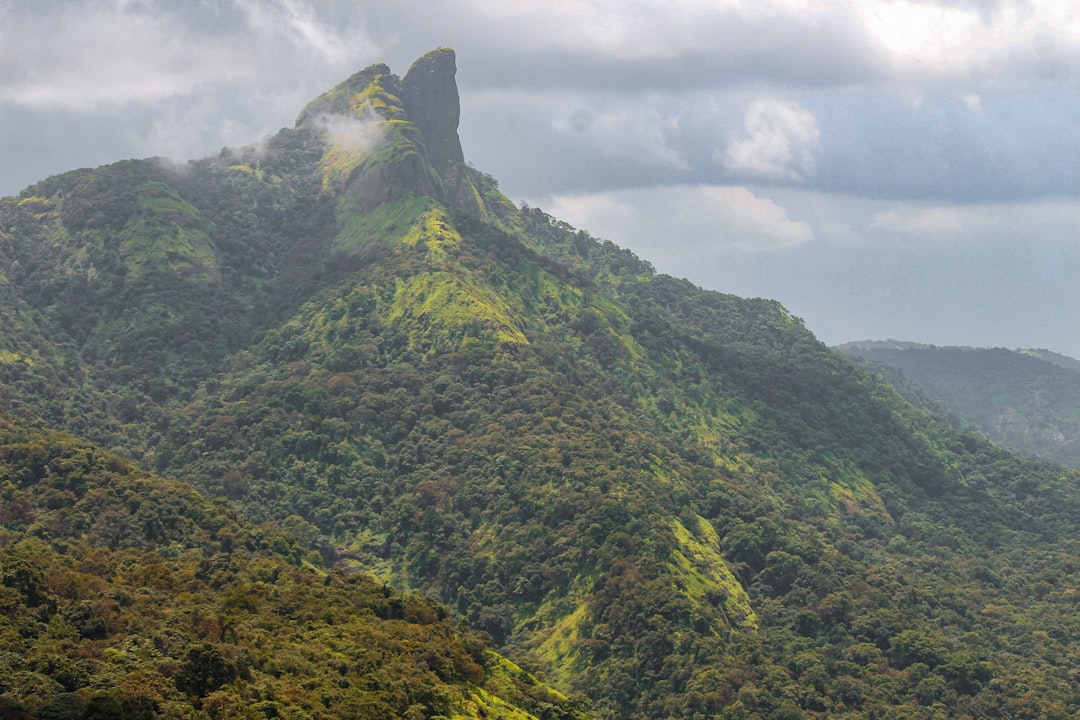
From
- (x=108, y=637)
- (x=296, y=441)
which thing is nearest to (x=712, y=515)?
(x=296, y=441)

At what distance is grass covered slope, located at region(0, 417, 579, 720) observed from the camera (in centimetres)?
6956

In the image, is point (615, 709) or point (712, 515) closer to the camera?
point (615, 709)

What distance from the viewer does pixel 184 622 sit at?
82188mm

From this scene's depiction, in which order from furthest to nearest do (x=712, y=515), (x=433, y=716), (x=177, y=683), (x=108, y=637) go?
(x=712, y=515)
(x=433, y=716)
(x=108, y=637)
(x=177, y=683)

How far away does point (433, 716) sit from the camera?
85125 mm

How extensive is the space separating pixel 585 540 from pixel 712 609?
18.3 m

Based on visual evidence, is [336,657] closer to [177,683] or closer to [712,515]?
[177,683]

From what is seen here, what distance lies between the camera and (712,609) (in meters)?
141

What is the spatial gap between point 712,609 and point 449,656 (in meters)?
50.9

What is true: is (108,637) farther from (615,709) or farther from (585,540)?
(585,540)

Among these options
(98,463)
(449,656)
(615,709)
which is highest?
(98,463)

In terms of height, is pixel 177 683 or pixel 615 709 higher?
pixel 177 683

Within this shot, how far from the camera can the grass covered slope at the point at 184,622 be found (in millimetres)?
69562

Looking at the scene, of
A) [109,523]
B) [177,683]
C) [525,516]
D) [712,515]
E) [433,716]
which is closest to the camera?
[177,683]
